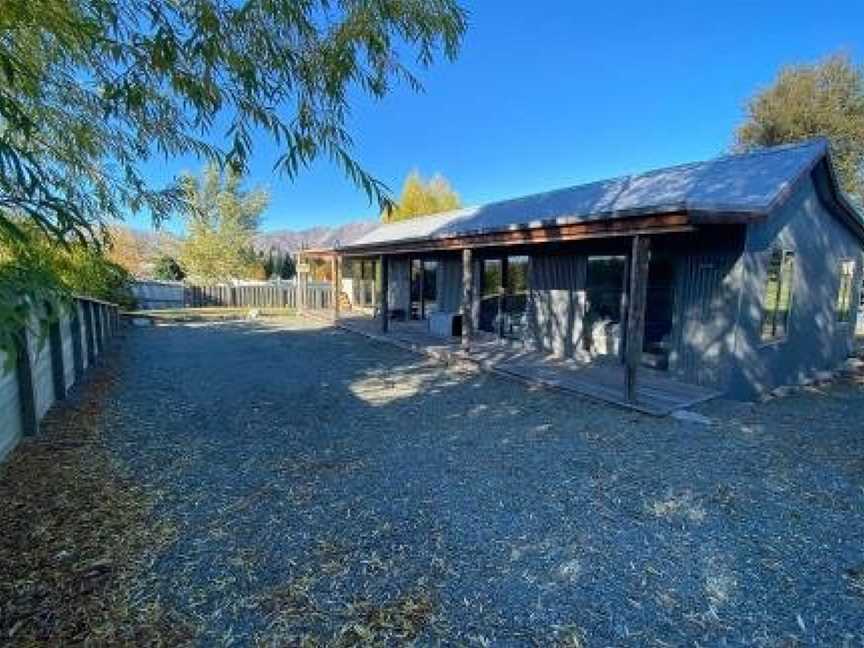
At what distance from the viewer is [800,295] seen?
8406mm

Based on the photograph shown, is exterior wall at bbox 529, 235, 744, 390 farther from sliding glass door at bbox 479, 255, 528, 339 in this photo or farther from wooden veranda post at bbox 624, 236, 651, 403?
sliding glass door at bbox 479, 255, 528, 339

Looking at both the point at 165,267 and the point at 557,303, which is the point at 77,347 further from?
the point at 165,267

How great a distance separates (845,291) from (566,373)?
20.5ft

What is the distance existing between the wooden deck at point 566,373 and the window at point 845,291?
14.9 feet

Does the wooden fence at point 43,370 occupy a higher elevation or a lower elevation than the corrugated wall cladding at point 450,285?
lower

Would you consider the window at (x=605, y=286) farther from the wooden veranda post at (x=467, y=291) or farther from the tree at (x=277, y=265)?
the tree at (x=277, y=265)

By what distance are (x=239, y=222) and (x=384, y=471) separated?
28.4 meters

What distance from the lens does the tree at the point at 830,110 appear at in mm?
20906

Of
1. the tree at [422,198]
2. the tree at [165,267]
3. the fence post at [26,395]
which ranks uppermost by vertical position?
the tree at [422,198]

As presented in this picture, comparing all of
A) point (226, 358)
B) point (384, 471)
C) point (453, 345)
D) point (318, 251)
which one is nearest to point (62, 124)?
point (384, 471)

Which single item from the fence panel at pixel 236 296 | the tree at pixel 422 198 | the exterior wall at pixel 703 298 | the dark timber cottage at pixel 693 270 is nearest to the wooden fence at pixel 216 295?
the fence panel at pixel 236 296

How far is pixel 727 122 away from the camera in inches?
960

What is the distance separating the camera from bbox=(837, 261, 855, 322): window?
9780mm

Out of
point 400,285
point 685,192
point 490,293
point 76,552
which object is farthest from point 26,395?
point 400,285
